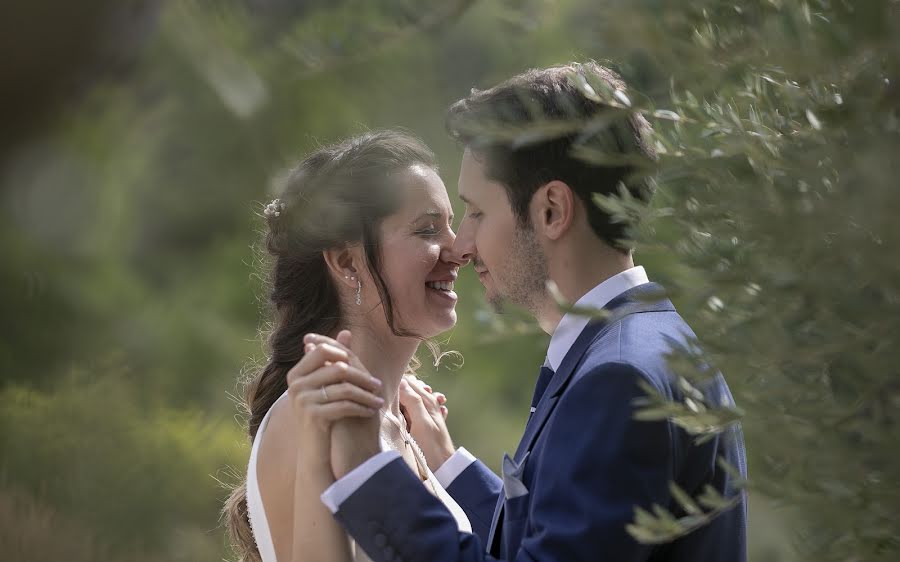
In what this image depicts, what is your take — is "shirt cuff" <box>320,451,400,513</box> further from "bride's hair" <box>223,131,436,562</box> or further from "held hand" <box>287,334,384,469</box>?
"bride's hair" <box>223,131,436,562</box>

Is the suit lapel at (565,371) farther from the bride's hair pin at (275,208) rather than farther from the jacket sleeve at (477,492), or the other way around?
the bride's hair pin at (275,208)

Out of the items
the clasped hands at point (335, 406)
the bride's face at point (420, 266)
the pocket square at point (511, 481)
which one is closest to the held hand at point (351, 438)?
the clasped hands at point (335, 406)

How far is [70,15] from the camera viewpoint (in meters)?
0.86

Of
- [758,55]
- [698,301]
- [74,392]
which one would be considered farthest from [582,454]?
[74,392]

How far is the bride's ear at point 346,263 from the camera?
3.32 metres

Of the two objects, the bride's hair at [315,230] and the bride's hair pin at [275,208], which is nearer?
the bride's hair at [315,230]

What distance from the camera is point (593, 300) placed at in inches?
96.2

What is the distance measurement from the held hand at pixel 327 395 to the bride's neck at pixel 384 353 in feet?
2.94

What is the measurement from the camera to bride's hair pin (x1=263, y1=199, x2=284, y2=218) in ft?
11.5

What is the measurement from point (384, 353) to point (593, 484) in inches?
57.9

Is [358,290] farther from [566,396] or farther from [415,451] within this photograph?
[566,396]

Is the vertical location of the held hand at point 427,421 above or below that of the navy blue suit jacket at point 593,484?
above

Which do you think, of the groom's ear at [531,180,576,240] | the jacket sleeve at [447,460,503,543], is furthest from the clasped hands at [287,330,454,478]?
the jacket sleeve at [447,460,503,543]

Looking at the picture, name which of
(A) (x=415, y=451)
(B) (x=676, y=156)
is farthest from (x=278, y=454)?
(B) (x=676, y=156)
